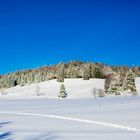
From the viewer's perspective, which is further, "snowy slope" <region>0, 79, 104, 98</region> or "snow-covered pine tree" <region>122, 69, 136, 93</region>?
"snowy slope" <region>0, 79, 104, 98</region>

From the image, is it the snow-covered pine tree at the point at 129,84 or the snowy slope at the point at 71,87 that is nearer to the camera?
the snow-covered pine tree at the point at 129,84

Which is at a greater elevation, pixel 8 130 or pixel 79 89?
pixel 79 89

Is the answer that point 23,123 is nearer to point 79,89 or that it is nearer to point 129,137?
point 129,137

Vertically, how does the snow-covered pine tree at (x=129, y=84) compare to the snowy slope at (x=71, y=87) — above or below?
below

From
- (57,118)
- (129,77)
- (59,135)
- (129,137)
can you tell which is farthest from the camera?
(129,77)

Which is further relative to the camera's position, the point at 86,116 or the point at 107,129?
the point at 86,116

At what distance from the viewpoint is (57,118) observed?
840 inches

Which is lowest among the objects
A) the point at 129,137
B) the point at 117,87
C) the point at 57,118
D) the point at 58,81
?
the point at 129,137

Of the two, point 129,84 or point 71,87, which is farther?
point 71,87

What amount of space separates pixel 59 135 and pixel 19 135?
5.23 feet

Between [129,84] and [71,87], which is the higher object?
[71,87]

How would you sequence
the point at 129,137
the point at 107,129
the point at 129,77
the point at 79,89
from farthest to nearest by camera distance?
the point at 79,89, the point at 129,77, the point at 107,129, the point at 129,137

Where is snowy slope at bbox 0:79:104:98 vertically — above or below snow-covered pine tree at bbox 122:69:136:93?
above

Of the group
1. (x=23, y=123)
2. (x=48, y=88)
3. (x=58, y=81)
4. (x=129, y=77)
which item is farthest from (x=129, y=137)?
(x=58, y=81)
